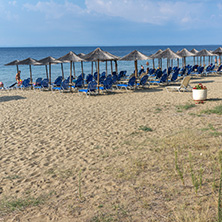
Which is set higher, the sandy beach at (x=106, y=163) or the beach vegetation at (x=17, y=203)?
the sandy beach at (x=106, y=163)

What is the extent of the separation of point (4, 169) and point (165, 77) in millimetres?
11103

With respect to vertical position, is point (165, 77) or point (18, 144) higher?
point (165, 77)

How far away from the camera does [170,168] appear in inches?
162

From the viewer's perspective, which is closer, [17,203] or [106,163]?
[17,203]

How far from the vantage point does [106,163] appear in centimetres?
444

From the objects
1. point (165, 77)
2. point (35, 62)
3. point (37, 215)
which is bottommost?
point (37, 215)

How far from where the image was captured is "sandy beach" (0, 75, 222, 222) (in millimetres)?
3121

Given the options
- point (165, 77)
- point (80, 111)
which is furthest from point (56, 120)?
point (165, 77)

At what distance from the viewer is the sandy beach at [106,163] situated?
3.12 metres

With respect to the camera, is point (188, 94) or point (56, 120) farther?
point (188, 94)

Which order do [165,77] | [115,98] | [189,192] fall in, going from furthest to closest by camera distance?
[165,77]
[115,98]
[189,192]

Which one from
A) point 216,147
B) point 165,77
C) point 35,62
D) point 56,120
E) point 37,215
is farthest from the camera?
point 35,62

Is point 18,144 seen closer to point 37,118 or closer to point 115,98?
point 37,118

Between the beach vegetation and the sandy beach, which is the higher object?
Answer: the sandy beach
